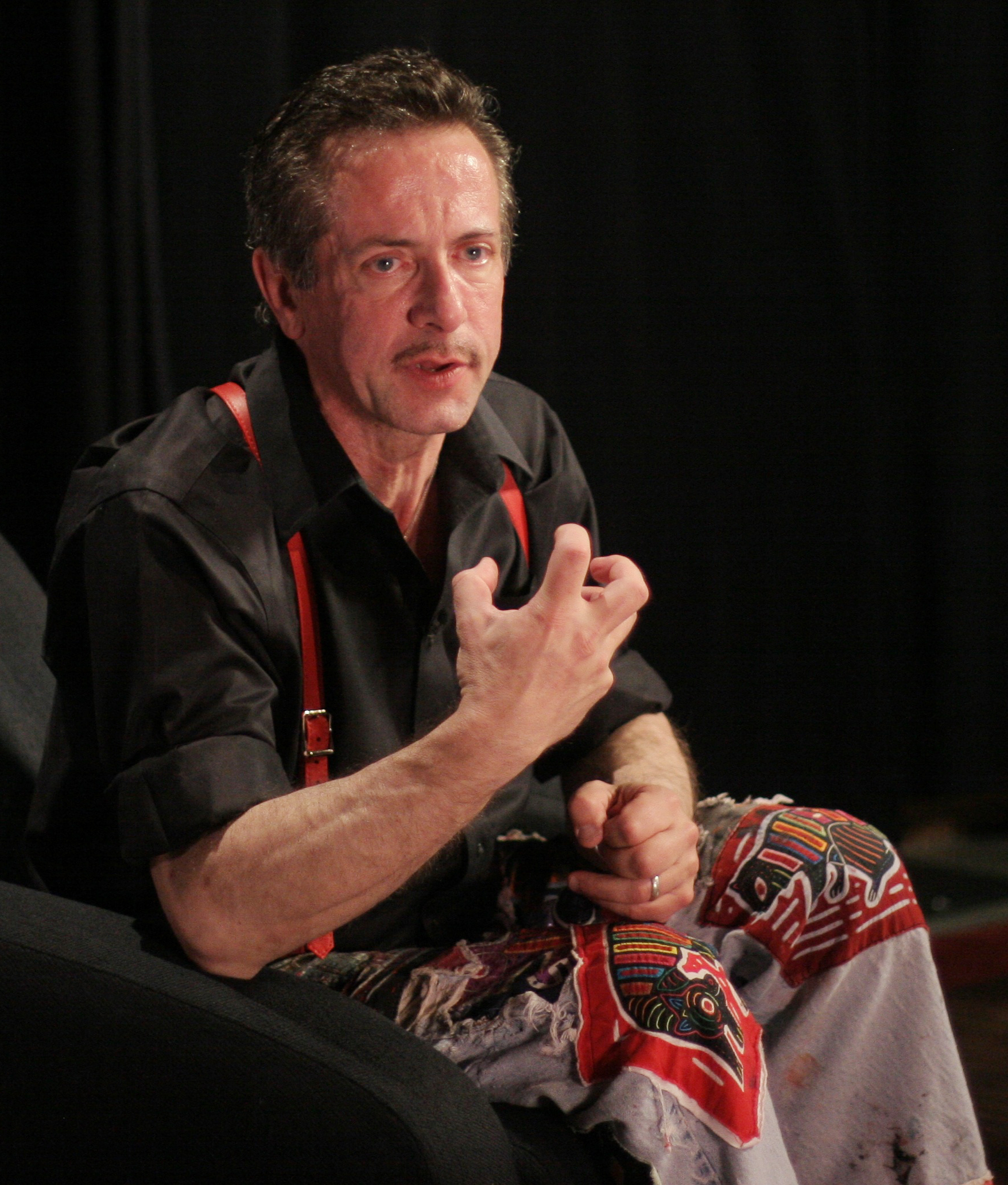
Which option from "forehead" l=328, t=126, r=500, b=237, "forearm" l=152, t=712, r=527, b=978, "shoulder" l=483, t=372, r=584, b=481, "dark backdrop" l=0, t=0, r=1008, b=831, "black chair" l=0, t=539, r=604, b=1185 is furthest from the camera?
"dark backdrop" l=0, t=0, r=1008, b=831

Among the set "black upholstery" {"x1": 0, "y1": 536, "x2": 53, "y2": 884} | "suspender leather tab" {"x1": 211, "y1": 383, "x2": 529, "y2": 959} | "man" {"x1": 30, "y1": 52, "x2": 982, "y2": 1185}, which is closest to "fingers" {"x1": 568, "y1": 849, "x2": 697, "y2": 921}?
"man" {"x1": 30, "y1": 52, "x2": 982, "y2": 1185}

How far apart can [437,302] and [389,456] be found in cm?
16

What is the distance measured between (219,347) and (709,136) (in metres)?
1.11

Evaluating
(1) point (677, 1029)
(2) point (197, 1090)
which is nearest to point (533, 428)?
(1) point (677, 1029)

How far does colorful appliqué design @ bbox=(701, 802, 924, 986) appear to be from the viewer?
1201 millimetres

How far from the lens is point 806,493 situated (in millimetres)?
2748

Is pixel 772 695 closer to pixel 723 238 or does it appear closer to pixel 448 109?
pixel 723 238

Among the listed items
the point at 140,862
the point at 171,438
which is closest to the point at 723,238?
the point at 171,438

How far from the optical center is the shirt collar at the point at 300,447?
1.19 metres

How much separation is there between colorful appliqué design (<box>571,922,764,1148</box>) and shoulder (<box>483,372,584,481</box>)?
58 centimetres

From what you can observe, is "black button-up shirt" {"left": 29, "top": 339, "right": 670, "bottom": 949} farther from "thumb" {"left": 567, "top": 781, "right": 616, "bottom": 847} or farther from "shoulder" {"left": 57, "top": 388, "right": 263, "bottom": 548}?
"thumb" {"left": 567, "top": 781, "right": 616, "bottom": 847}

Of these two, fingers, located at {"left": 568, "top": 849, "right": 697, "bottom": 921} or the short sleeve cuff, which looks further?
fingers, located at {"left": 568, "top": 849, "right": 697, "bottom": 921}

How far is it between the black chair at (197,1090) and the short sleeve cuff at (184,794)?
0.32ft

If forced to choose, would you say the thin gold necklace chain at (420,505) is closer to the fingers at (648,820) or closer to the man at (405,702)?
the man at (405,702)
